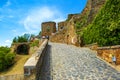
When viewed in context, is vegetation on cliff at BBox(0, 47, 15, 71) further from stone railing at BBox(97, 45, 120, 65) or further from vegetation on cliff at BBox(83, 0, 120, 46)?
stone railing at BBox(97, 45, 120, 65)

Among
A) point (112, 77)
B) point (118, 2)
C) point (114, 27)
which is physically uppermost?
point (118, 2)

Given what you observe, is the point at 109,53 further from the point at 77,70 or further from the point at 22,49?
the point at 22,49

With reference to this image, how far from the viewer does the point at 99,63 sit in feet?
45.3

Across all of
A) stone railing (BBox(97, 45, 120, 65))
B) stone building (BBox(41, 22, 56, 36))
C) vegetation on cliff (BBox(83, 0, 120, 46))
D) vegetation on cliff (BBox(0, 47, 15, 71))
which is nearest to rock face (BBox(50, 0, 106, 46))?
vegetation on cliff (BBox(83, 0, 120, 46))

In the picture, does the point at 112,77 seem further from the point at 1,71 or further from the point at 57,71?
the point at 1,71

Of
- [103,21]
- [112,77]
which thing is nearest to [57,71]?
[112,77]

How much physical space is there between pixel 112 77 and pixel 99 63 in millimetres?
2945

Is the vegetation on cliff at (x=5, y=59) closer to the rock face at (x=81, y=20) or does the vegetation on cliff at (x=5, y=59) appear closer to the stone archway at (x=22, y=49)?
the stone archway at (x=22, y=49)

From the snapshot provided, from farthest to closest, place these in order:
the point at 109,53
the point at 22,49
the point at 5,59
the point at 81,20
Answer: the point at 22,49
the point at 5,59
the point at 81,20
the point at 109,53

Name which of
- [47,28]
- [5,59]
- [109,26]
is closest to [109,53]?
[109,26]

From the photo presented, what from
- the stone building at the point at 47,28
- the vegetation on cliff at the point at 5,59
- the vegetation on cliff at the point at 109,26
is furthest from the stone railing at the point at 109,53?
the stone building at the point at 47,28

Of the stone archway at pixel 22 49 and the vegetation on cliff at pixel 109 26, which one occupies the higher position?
the vegetation on cliff at pixel 109 26

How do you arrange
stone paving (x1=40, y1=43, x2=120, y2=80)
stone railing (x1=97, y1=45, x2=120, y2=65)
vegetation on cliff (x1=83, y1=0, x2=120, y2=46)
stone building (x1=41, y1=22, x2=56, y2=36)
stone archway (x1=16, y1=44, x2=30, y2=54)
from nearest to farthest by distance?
stone paving (x1=40, y1=43, x2=120, y2=80)
stone railing (x1=97, y1=45, x2=120, y2=65)
vegetation on cliff (x1=83, y1=0, x2=120, y2=46)
stone archway (x1=16, y1=44, x2=30, y2=54)
stone building (x1=41, y1=22, x2=56, y2=36)

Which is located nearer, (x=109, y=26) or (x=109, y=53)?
(x=109, y=53)
